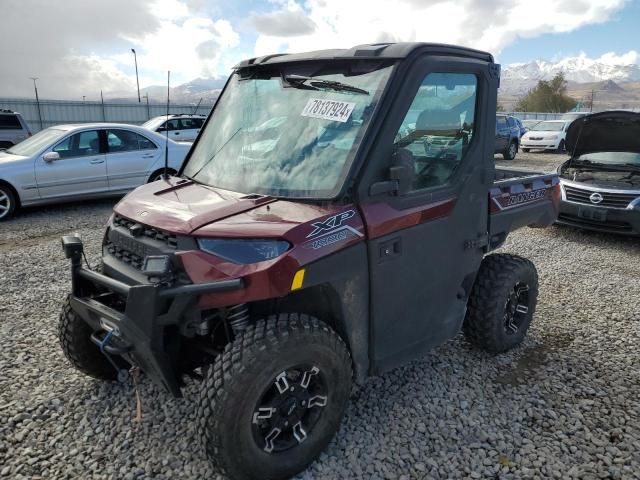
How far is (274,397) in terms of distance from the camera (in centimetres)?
262

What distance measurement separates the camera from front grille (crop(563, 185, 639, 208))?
23.9 ft

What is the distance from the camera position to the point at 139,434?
122 inches

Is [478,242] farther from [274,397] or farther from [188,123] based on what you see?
[188,123]

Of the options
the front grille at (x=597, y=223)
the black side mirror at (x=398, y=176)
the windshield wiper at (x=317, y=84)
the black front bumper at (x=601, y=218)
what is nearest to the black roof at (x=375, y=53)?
the windshield wiper at (x=317, y=84)

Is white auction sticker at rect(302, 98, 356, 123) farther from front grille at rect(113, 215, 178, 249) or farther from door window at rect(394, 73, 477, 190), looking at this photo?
front grille at rect(113, 215, 178, 249)

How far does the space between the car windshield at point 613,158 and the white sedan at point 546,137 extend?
1373cm

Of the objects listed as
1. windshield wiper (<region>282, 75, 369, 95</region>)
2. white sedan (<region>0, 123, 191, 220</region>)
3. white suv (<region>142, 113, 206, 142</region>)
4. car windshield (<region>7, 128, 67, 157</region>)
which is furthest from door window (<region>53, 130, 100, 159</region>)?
windshield wiper (<region>282, 75, 369, 95</region>)

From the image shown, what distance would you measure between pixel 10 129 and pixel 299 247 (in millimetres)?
13868

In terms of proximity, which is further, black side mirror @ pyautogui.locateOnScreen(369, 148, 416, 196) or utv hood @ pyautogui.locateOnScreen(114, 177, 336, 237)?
black side mirror @ pyautogui.locateOnScreen(369, 148, 416, 196)

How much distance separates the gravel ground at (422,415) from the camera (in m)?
2.87

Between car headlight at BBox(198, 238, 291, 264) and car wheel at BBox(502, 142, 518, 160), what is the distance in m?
18.6

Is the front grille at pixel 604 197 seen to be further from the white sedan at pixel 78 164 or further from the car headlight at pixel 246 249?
the car headlight at pixel 246 249

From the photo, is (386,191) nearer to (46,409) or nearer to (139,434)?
(139,434)

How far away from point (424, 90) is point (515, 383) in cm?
222
